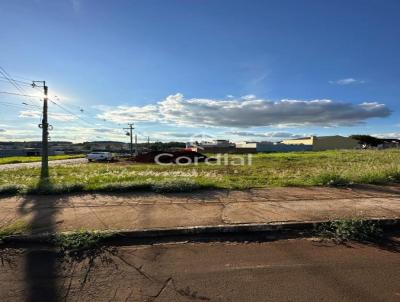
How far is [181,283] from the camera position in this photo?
369 centimetres

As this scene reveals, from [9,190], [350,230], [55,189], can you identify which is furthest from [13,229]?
[350,230]

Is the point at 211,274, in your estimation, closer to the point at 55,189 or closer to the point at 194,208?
the point at 194,208

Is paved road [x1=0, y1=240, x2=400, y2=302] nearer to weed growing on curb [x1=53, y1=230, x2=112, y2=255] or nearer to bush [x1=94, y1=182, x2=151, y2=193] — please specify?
weed growing on curb [x1=53, y1=230, x2=112, y2=255]

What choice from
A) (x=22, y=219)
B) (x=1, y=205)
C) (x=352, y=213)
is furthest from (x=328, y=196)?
(x=1, y=205)

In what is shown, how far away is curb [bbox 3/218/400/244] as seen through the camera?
5.17 metres

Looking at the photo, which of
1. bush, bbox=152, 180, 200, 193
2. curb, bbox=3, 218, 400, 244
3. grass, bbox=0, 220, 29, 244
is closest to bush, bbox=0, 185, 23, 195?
grass, bbox=0, 220, 29, 244

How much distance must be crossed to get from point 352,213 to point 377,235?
103cm

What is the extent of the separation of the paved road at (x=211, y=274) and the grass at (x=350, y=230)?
348 mm

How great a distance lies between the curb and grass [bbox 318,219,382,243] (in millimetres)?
183

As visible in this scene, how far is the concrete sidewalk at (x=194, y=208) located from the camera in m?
5.86

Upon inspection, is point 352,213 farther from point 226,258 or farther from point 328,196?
point 226,258

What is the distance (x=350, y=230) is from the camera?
5.13m

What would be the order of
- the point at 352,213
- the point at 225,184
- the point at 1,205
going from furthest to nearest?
the point at 225,184
the point at 1,205
the point at 352,213

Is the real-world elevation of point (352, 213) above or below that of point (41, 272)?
above
